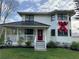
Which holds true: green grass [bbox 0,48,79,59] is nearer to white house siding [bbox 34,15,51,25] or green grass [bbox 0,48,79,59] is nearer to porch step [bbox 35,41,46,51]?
porch step [bbox 35,41,46,51]

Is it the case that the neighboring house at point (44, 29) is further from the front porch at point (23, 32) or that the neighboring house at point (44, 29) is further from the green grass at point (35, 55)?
the green grass at point (35, 55)

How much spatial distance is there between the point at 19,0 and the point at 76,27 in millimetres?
15747

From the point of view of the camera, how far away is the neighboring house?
3002 cm

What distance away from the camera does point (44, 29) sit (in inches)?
1251

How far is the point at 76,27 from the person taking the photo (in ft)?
148

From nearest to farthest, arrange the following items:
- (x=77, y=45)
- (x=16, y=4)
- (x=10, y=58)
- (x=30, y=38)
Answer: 1. (x=10, y=58)
2. (x=77, y=45)
3. (x=30, y=38)
4. (x=16, y=4)

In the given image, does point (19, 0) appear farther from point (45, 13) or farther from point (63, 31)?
point (63, 31)

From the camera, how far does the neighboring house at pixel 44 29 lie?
98.5 ft

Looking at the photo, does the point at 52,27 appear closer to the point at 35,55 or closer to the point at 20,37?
the point at 20,37

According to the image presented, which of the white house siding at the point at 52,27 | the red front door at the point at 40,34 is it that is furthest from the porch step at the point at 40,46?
the red front door at the point at 40,34

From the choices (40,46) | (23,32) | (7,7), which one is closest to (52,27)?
(23,32)

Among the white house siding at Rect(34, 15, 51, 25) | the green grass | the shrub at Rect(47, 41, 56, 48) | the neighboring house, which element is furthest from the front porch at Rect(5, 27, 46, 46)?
the green grass

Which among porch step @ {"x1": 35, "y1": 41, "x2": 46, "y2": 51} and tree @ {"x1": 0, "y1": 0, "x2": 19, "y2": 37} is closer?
porch step @ {"x1": 35, "y1": 41, "x2": 46, "y2": 51}

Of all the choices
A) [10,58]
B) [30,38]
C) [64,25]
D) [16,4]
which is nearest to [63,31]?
[64,25]
